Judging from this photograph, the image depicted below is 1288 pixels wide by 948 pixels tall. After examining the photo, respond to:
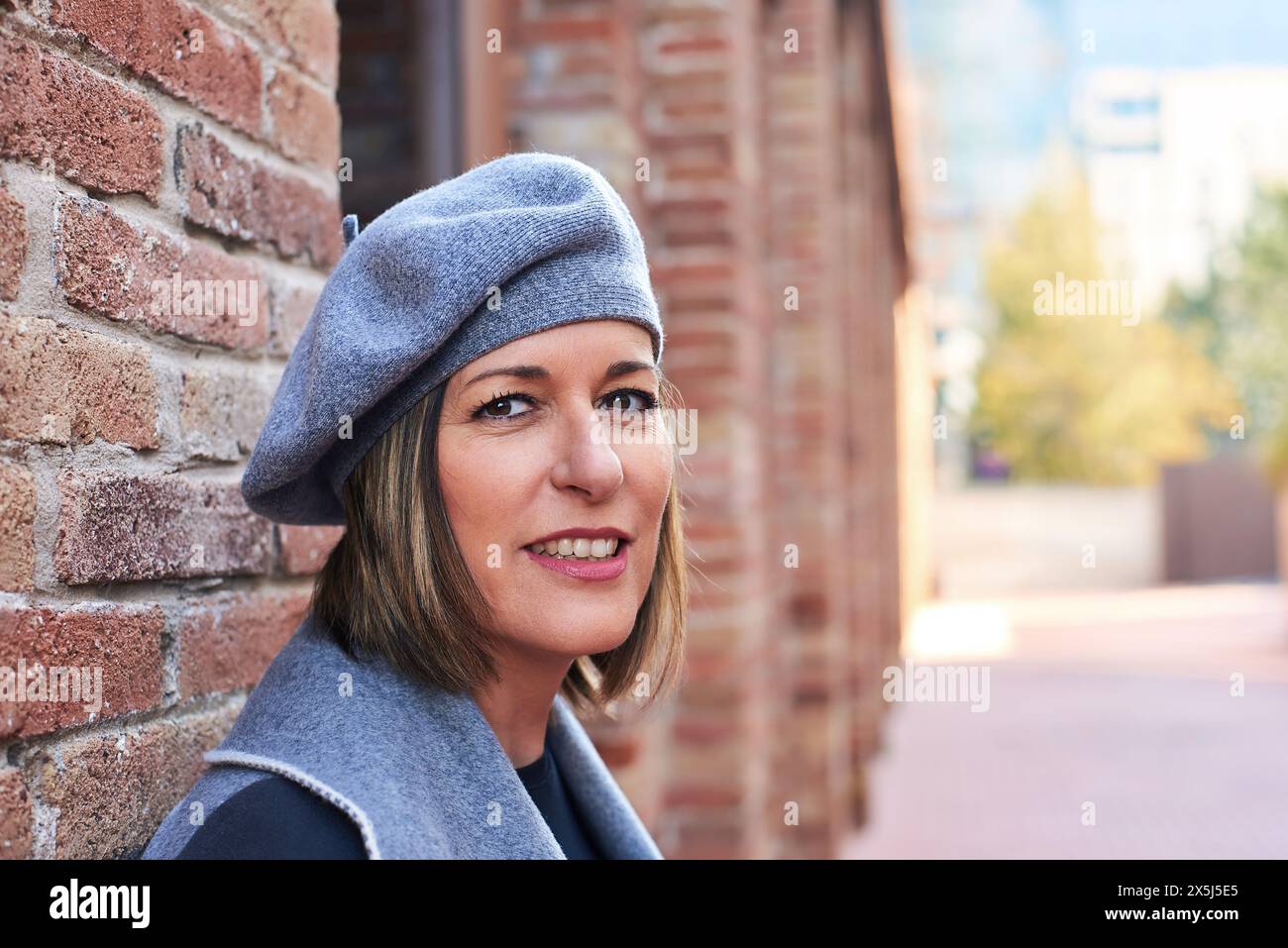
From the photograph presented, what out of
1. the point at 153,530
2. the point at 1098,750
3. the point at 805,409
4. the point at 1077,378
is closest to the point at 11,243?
the point at 153,530

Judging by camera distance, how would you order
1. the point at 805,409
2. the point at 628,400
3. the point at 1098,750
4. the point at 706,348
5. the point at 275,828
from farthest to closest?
the point at 1098,750 → the point at 805,409 → the point at 706,348 → the point at 628,400 → the point at 275,828

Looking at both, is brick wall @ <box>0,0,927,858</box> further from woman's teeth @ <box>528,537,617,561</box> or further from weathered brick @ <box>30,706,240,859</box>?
woman's teeth @ <box>528,537,617,561</box>

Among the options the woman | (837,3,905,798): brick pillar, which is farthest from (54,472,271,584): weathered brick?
(837,3,905,798): brick pillar

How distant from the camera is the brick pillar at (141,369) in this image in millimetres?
1298

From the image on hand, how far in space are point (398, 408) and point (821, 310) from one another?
4544 mm

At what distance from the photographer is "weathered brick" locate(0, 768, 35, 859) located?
1.25 m

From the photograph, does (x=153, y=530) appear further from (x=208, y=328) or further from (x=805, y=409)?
(x=805, y=409)

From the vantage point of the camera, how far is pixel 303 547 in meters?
1.94

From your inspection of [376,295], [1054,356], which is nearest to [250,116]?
[376,295]

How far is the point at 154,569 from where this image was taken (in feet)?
4.99

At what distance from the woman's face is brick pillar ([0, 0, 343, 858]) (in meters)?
0.34

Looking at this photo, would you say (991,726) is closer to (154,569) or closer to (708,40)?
(708,40)

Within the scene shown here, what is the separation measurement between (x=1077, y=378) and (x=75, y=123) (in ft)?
109

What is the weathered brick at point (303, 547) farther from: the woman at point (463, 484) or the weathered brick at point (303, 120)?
the weathered brick at point (303, 120)
